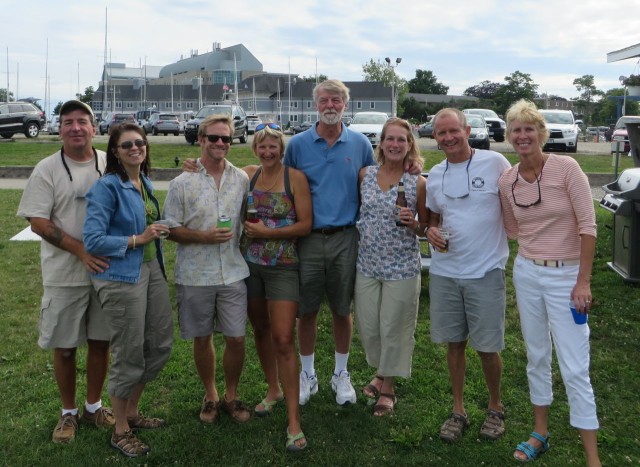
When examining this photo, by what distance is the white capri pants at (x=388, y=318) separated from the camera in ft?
13.5

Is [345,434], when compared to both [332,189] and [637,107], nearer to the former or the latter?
[332,189]

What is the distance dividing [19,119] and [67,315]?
91.3 ft

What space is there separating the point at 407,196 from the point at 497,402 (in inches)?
59.1

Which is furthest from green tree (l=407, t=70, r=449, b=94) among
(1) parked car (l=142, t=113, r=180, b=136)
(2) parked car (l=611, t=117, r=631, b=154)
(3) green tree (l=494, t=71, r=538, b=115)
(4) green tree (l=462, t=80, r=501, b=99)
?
(2) parked car (l=611, t=117, r=631, b=154)

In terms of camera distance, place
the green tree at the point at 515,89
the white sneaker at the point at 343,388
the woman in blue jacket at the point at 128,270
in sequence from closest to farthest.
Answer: the woman in blue jacket at the point at 128,270 < the white sneaker at the point at 343,388 < the green tree at the point at 515,89

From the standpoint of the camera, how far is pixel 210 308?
3.93 metres

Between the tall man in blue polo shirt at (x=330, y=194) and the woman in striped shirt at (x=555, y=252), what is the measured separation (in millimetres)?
1076

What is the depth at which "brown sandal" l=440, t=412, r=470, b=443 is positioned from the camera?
3918 millimetres

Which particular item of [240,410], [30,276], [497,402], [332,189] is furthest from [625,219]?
[30,276]

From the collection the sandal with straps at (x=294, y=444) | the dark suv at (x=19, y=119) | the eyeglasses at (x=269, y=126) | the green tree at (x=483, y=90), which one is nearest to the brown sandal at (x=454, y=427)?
the sandal with straps at (x=294, y=444)

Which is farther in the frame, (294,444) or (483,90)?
(483,90)

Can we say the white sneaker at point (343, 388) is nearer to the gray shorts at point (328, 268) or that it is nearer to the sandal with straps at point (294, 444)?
the gray shorts at point (328, 268)

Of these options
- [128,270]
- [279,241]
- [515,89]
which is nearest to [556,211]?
[279,241]

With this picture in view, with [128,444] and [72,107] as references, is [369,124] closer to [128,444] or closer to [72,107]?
[72,107]
